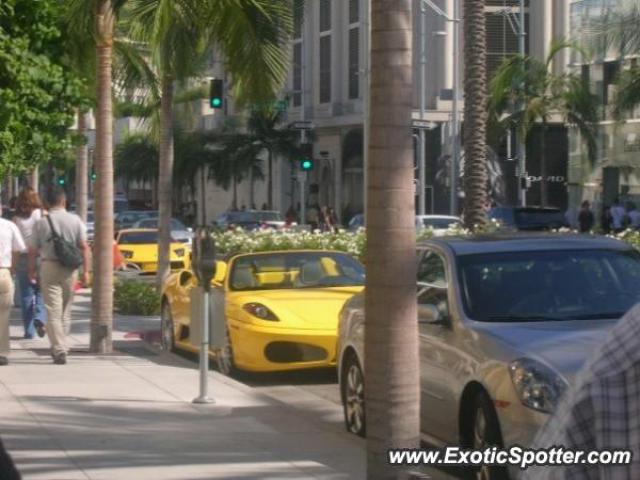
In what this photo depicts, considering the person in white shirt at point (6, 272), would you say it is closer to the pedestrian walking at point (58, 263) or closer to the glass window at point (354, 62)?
the pedestrian walking at point (58, 263)

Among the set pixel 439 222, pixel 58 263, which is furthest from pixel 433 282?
pixel 439 222

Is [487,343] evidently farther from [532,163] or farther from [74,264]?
[532,163]

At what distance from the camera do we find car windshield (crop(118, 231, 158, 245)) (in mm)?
33500

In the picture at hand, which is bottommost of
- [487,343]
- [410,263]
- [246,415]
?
[246,415]

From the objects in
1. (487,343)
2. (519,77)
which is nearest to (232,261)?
(487,343)

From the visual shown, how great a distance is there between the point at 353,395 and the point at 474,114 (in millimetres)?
13083

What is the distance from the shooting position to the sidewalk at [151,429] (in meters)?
8.39

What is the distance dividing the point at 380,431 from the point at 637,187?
42.8 metres

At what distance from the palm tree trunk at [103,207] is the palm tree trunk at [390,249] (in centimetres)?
863

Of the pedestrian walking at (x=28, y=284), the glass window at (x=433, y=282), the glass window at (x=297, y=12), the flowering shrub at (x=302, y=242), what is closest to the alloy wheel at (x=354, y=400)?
the glass window at (x=433, y=282)

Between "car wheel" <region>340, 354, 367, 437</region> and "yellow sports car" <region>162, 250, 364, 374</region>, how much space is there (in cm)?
236

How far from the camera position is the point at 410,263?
273 inches

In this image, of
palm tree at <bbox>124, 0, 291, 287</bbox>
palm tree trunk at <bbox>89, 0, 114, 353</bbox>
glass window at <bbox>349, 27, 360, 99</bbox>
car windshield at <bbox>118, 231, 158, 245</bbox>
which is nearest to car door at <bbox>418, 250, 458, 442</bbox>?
palm tree trunk at <bbox>89, 0, 114, 353</bbox>

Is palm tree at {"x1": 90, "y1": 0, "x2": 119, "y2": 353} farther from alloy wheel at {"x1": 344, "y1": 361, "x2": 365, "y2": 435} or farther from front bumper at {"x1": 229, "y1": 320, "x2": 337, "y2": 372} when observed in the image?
alloy wheel at {"x1": 344, "y1": 361, "x2": 365, "y2": 435}
